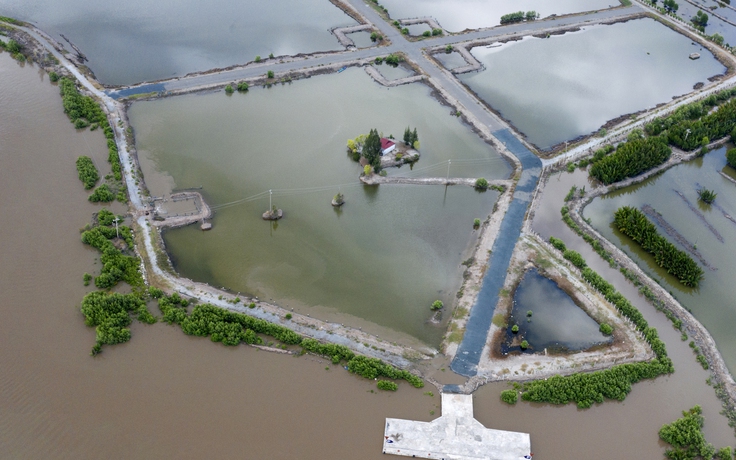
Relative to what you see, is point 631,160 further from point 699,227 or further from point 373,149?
point 373,149

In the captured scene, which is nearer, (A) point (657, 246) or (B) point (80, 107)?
(A) point (657, 246)

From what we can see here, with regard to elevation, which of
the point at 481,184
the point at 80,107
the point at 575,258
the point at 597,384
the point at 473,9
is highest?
the point at 80,107

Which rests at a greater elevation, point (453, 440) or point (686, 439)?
point (453, 440)

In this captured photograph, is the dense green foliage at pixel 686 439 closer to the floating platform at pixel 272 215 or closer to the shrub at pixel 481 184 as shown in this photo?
the shrub at pixel 481 184

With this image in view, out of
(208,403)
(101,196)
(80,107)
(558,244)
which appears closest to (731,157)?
(558,244)

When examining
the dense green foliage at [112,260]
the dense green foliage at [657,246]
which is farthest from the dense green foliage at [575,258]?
the dense green foliage at [112,260]

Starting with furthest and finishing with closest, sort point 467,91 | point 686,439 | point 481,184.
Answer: point 467,91 → point 481,184 → point 686,439

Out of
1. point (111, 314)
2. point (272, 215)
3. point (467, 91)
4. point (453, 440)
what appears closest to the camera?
point (453, 440)
